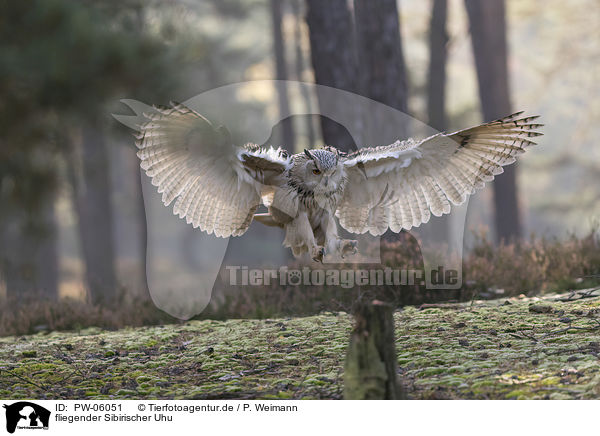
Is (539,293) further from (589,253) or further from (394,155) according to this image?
(394,155)

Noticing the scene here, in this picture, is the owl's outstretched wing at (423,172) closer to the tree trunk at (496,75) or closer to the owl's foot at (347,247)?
the owl's foot at (347,247)

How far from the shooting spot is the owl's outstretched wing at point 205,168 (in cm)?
510

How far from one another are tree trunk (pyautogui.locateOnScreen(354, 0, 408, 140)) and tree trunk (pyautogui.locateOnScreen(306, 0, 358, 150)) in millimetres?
521

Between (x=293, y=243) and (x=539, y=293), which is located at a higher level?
(x=293, y=243)

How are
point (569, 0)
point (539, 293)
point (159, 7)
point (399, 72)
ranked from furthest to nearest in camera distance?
point (569, 0), point (159, 7), point (399, 72), point (539, 293)

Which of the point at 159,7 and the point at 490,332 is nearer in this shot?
the point at 490,332

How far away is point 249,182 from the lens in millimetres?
5430

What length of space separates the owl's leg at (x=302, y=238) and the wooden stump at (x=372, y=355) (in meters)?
1.47

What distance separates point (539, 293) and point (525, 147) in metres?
2.90

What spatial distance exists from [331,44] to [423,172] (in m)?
4.67

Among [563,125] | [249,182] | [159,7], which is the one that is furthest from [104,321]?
[563,125]
